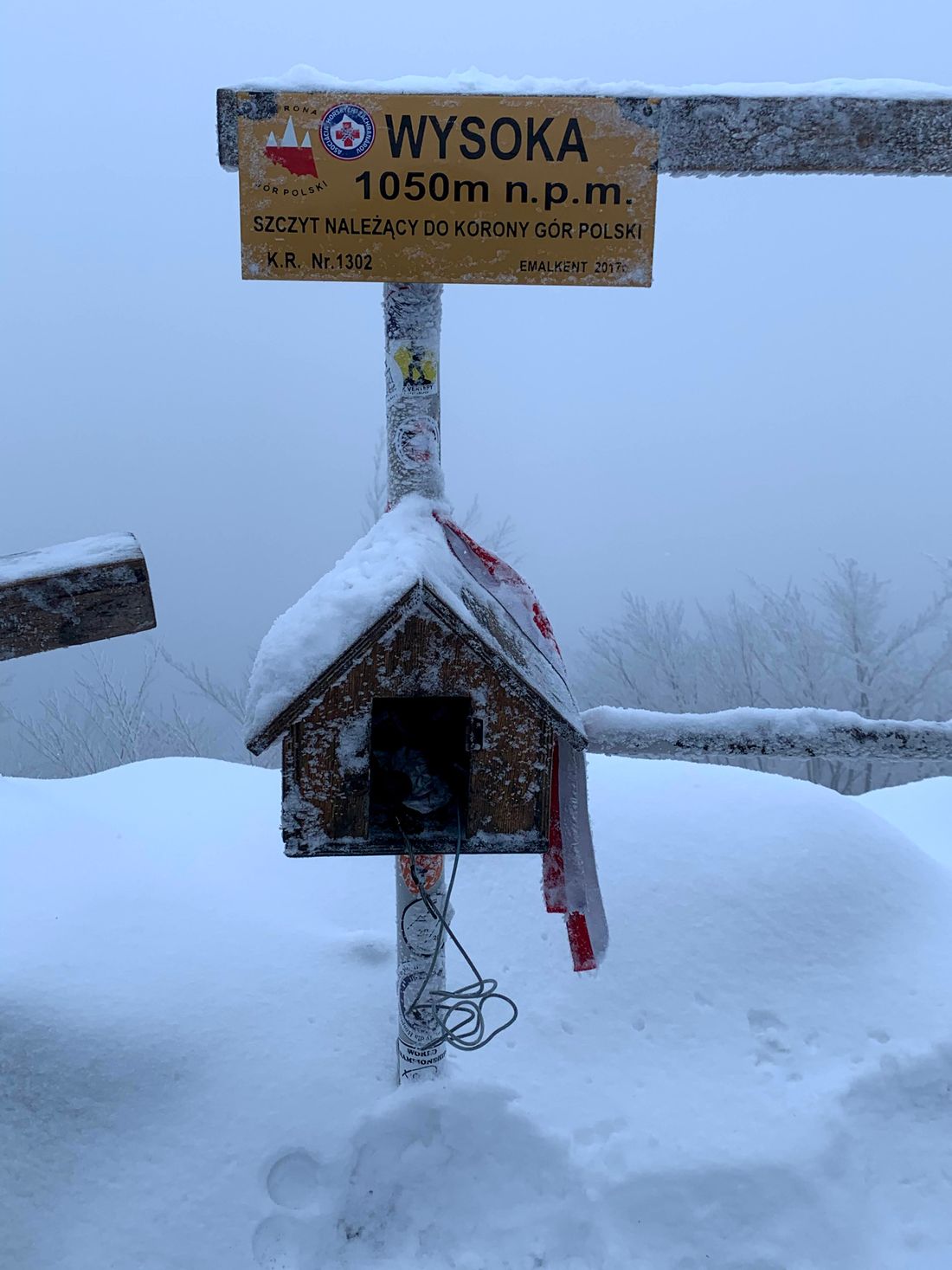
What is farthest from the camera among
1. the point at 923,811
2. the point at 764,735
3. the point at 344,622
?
the point at 923,811

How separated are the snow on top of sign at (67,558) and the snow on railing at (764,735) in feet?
3.32

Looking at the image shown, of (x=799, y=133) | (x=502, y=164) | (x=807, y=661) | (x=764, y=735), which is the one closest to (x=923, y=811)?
(x=764, y=735)

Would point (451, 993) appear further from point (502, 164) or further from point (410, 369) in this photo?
point (502, 164)

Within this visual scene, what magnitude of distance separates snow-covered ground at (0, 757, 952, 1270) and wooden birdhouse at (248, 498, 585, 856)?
3.19 ft

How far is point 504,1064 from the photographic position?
236cm

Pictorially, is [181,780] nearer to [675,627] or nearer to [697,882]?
[697,882]

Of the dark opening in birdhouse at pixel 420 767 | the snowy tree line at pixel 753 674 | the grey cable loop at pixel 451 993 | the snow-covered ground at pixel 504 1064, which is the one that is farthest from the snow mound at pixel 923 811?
the snowy tree line at pixel 753 674

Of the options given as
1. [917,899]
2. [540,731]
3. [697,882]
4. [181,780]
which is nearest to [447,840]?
[540,731]

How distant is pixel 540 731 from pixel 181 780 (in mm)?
2773

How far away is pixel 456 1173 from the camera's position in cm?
211

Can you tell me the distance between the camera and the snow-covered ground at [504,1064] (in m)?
1.99

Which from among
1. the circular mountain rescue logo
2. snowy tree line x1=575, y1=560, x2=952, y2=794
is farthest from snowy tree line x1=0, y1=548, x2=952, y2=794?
the circular mountain rescue logo

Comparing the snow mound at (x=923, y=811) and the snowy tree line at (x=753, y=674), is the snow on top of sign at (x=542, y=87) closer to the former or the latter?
the snow mound at (x=923, y=811)

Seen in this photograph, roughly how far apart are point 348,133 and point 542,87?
0.39 metres
